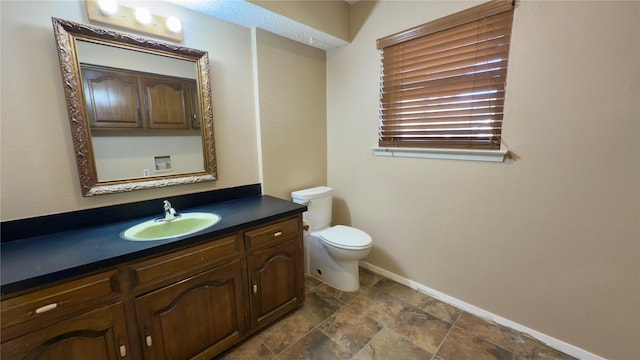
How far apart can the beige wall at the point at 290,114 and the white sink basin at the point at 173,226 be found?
0.65 metres

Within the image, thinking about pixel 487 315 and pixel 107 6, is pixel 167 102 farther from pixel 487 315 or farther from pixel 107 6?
pixel 487 315

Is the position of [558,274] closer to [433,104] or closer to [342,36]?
[433,104]

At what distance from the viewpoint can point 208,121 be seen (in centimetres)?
183

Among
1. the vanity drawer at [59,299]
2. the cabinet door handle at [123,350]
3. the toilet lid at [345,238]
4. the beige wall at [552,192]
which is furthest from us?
the toilet lid at [345,238]

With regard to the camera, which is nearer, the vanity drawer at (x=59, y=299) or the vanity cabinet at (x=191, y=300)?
the vanity drawer at (x=59, y=299)

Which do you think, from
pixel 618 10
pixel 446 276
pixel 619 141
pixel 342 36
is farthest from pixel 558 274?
pixel 342 36

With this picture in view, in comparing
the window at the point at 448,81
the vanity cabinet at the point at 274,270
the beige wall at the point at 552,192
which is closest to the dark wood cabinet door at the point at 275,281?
the vanity cabinet at the point at 274,270

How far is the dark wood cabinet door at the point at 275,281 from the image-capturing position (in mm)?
1613

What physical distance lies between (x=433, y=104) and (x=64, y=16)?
7.27ft

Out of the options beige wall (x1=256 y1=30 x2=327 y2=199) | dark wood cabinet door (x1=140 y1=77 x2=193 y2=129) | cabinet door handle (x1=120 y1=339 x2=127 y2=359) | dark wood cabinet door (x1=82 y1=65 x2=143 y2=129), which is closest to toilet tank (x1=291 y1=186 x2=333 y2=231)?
beige wall (x1=256 y1=30 x2=327 y2=199)

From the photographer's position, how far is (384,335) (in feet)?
5.53

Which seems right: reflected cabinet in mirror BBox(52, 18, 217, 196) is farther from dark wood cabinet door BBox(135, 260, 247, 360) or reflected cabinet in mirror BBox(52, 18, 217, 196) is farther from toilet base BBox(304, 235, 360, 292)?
toilet base BBox(304, 235, 360, 292)

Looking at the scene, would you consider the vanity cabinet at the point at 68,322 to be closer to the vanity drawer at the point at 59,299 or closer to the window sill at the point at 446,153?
the vanity drawer at the point at 59,299

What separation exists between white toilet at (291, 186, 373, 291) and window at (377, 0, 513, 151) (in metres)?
0.78
